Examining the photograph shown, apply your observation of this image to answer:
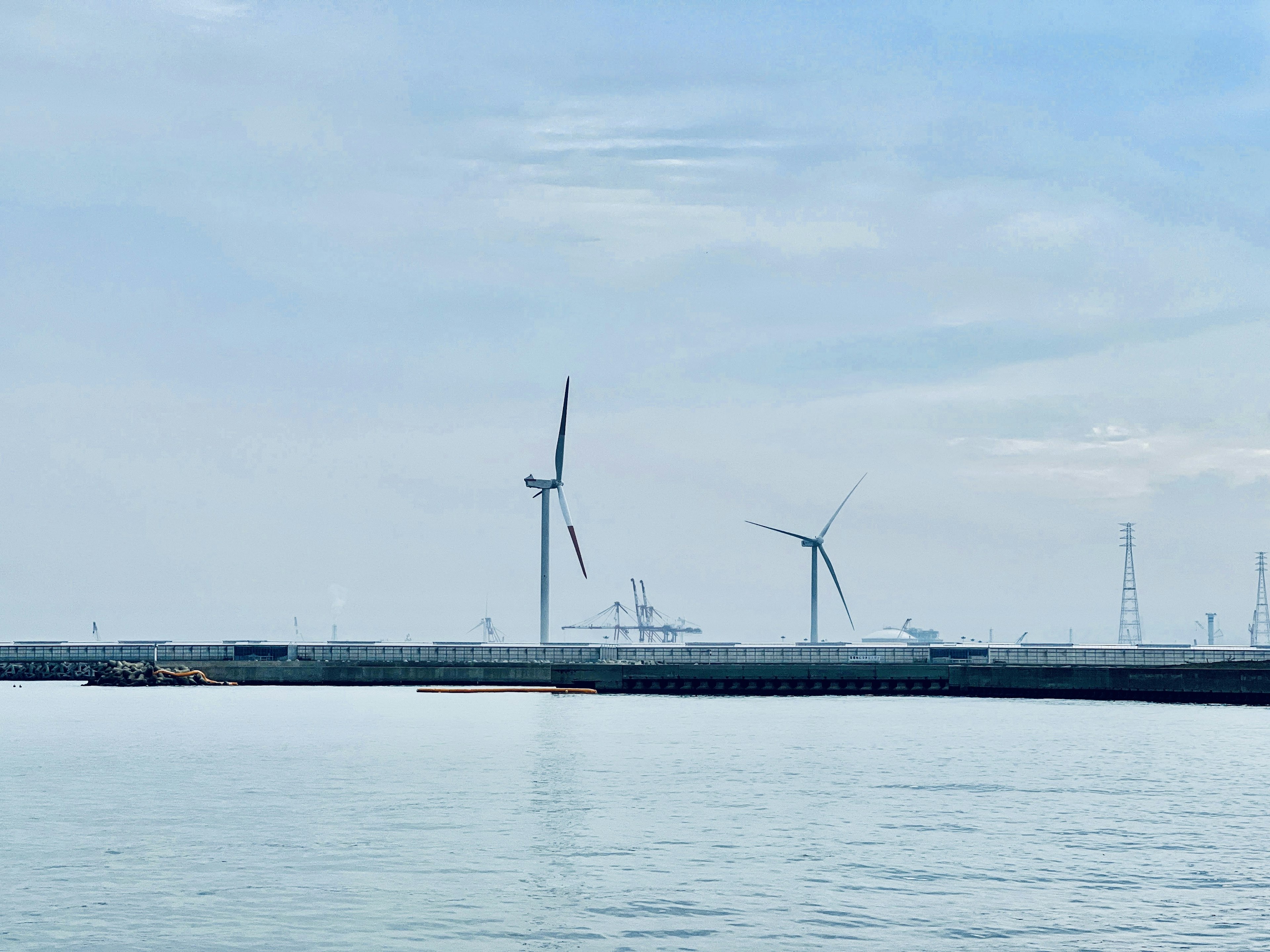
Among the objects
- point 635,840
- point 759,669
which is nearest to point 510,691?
point 759,669

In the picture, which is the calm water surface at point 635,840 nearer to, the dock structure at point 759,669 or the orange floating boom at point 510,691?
the dock structure at point 759,669

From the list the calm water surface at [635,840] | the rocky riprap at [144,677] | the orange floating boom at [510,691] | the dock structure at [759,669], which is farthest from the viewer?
the rocky riprap at [144,677]

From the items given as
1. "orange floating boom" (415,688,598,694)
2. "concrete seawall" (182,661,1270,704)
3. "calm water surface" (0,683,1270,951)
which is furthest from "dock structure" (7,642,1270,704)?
"calm water surface" (0,683,1270,951)

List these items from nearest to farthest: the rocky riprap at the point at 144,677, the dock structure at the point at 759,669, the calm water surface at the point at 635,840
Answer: the calm water surface at the point at 635,840
the dock structure at the point at 759,669
the rocky riprap at the point at 144,677

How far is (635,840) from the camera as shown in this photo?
43812mm

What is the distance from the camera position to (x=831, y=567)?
597 feet

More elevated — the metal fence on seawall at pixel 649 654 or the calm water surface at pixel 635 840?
the metal fence on seawall at pixel 649 654

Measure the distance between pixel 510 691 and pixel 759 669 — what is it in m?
25.1

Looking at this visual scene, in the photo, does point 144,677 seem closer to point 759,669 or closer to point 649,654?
point 649,654

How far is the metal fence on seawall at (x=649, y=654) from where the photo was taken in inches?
5379

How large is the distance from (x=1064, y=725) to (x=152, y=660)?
343ft

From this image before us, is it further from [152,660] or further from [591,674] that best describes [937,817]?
[152,660]

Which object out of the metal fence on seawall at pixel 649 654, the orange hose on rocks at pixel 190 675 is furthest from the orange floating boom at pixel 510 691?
the orange hose on rocks at pixel 190 675

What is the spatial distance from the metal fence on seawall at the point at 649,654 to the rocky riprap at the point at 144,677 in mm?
2198
